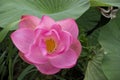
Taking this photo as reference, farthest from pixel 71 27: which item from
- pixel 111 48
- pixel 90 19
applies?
pixel 90 19

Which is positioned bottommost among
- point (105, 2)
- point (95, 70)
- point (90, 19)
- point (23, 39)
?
point (90, 19)

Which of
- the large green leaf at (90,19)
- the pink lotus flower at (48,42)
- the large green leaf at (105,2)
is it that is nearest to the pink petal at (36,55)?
the pink lotus flower at (48,42)

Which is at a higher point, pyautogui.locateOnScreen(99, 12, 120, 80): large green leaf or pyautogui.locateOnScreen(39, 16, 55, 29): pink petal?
pyautogui.locateOnScreen(39, 16, 55, 29): pink petal

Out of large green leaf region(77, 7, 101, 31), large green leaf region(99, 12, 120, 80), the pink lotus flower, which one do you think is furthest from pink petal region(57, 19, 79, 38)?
large green leaf region(77, 7, 101, 31)

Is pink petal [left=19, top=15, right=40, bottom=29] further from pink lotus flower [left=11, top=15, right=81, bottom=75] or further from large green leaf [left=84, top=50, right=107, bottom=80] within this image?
large green leaf [left=84, top=50, right=107, bottom=80]

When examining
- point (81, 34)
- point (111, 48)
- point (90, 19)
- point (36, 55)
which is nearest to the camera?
point (36, 55)

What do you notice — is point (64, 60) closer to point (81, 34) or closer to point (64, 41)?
point (64, 41)

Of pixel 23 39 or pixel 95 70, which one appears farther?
pixel 95 70
